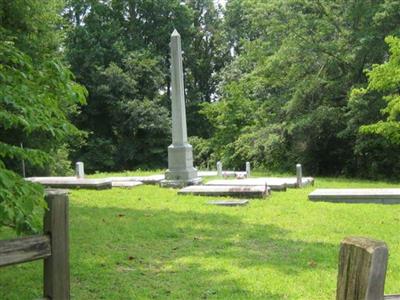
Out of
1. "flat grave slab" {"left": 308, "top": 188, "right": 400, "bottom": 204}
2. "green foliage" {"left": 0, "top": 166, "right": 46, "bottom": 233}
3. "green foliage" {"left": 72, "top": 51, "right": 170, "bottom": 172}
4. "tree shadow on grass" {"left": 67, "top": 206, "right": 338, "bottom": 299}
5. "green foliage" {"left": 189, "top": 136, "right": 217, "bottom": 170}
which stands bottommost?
"tree shadow on grass" {"left": 67, "top": 206, "right": 338, "bottom": 299}

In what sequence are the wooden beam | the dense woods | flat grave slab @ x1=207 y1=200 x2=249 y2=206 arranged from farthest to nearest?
flat grave slab @ x1=207 y1=200 x2=249 y2=206 → the dense woods → the wooden beam

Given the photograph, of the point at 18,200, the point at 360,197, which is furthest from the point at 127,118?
the point at 18,200

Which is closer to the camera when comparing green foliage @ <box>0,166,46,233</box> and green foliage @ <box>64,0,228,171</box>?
green foliage @ <box>0,166,46,233</box>

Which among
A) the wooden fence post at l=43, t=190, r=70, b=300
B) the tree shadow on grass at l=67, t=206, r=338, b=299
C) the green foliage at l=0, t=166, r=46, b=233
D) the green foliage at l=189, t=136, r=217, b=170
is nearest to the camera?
the green foliage at l=0, t=166, r=46, b=233

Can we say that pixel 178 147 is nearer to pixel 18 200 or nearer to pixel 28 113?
pixel 28 113

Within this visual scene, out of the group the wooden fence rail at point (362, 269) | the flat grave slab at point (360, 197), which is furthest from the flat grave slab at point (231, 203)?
the wooden fence rail at point (362, 269)

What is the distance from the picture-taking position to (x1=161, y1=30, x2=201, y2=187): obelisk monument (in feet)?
50.1

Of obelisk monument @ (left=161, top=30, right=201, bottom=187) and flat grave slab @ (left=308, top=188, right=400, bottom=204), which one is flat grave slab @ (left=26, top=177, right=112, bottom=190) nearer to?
obelisk monument @ (left=161, top=30, right=201, bottom=187)

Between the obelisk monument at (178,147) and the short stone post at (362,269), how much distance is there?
42.7 ft

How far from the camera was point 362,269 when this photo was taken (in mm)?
1924

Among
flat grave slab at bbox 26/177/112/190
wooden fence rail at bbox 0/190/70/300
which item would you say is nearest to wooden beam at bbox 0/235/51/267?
wooden fence rail at bbox 0/190/70/300

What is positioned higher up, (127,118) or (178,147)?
(127,118)

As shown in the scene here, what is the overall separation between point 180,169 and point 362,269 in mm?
13522

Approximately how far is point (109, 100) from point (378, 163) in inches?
716
